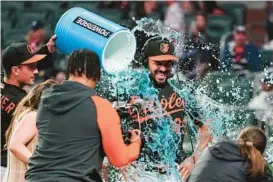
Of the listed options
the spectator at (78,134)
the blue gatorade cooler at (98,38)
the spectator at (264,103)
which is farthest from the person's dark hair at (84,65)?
the spectator at (264,103)

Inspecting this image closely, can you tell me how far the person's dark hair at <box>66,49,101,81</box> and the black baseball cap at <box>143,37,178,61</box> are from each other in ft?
5.97

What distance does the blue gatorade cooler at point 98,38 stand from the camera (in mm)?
6086

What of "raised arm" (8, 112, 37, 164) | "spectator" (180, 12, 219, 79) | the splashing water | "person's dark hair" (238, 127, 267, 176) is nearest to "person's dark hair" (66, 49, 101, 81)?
"raised arm" (8, 112, 37, 164)

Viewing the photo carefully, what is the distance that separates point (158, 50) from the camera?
22.8 feet

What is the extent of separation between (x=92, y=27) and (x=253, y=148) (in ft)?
4.86

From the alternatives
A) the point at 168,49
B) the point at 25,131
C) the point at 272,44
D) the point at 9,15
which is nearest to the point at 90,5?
the point at 9,15

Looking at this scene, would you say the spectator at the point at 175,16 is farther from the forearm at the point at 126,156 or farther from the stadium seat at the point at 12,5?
the forearm at the point at 126,156

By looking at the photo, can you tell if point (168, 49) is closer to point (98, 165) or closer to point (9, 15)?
point (98, 165)

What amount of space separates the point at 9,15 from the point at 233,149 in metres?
9.34

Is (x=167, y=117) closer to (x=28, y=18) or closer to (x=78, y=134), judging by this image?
(x=78, y=134)

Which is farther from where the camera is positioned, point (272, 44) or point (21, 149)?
point (272, 44)

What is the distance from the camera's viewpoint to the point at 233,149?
17.9 feet

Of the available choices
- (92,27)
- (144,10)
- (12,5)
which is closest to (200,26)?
(144,10)

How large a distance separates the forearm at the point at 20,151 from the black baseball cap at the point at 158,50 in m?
1.66
